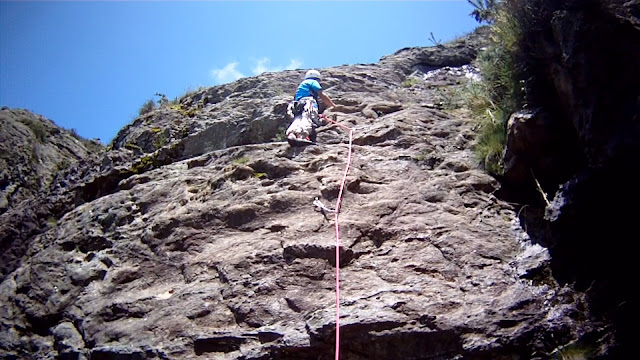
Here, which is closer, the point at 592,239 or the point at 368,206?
the point at 592,239

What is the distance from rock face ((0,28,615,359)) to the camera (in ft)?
13.6

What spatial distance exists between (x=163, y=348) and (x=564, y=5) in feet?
17.4

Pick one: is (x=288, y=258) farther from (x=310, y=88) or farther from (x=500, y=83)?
(x=310, y=88)

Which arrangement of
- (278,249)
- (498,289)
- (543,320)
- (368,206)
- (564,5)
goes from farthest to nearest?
(368,206)
(278,249)
(564,5)
(498,289)
(543,320)

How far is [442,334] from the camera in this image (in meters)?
4.05

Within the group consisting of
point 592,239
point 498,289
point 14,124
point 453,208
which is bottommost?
point 498,289

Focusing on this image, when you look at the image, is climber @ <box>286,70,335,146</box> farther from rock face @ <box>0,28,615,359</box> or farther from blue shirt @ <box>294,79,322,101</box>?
rock face @ <box>0,28,615,359</box>

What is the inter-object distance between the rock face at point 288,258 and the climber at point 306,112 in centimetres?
20

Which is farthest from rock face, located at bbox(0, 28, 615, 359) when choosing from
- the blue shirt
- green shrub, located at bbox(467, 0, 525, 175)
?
the blue shirt

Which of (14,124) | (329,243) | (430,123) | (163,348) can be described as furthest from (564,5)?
(14,124)

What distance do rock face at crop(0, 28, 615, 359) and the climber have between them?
0.20 m

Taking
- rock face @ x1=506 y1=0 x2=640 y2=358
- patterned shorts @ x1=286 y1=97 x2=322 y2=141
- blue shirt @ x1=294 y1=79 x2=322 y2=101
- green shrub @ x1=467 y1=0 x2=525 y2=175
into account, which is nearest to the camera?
rock face @ x1=506 y1=0 x2=640 y2=358

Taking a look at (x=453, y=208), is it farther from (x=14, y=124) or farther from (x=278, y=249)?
(x=14, y=124)

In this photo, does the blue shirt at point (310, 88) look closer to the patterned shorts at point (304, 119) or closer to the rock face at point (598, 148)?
the patterned shorts at point (304, 119)
